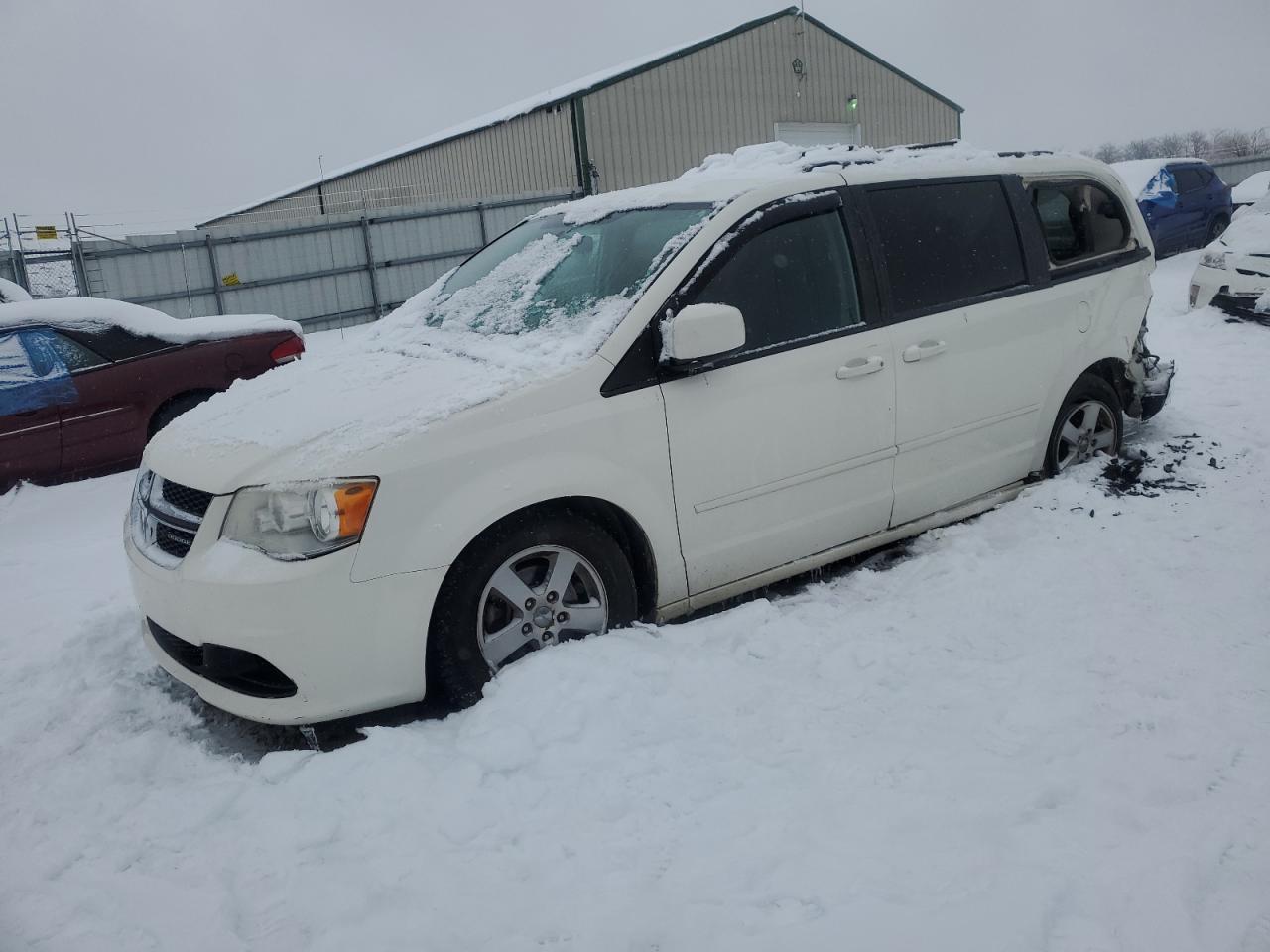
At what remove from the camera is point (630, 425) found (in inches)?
127

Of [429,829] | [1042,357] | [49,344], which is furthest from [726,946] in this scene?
[49,344]

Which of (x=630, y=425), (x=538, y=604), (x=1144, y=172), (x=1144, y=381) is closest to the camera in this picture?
(x=538, y=604)

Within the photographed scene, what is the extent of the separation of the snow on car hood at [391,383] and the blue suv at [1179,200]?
1499 centimetres

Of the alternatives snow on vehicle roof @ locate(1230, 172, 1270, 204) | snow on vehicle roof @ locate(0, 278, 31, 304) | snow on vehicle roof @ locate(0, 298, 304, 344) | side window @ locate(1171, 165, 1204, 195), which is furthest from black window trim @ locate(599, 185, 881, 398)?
snow on vehicle roof @ locate(1230, 172, 1270, 204)

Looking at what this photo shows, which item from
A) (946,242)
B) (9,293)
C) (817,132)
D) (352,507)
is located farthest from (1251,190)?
(352,507)

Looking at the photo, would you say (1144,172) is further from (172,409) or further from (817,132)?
(172,409)

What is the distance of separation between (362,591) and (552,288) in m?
1.55

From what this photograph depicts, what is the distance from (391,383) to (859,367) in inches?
71.5

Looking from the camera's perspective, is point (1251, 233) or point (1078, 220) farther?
point (1251, 233)

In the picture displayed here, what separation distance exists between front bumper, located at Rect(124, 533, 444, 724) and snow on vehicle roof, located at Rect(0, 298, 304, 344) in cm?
467

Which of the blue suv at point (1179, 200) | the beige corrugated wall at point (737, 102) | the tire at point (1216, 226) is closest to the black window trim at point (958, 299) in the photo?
the blue suv at point (1179, 200)

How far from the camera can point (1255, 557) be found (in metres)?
3.91

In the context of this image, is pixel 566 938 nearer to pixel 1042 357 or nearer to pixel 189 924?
pixel 189 924

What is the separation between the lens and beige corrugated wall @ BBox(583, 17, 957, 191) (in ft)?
64.2
